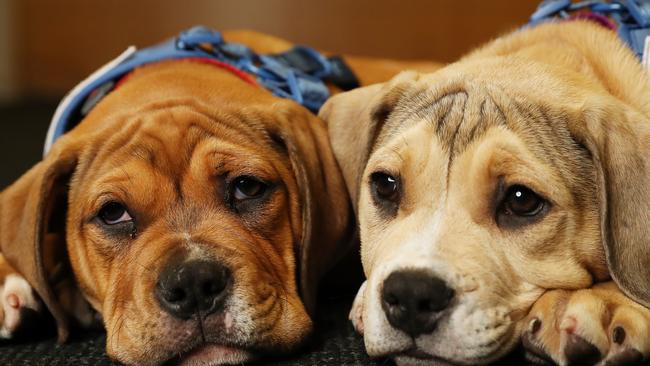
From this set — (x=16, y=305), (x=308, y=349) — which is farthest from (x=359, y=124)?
(x=16, y=305)

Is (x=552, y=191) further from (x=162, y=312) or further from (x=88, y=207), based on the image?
(x=88, y=207)

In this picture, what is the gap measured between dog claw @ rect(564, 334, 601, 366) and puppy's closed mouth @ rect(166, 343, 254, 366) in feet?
3.94

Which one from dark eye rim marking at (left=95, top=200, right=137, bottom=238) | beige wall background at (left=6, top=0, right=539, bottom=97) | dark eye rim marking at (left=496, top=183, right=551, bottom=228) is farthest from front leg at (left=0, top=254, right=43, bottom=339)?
beige wall background at (left=6, top=0, right=539, bottom=97)

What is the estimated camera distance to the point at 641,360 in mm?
3010

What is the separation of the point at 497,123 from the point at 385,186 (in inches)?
20.5

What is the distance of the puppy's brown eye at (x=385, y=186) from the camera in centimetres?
362

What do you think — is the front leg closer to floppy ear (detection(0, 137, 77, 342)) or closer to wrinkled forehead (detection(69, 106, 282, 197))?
floppy ear (detection(0, 137, 77, 342))

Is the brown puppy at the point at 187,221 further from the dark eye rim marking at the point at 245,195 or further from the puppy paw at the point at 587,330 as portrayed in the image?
the puppy paw at the point at 587,330

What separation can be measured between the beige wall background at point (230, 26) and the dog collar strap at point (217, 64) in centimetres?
505

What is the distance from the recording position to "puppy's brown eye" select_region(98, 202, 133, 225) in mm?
3791

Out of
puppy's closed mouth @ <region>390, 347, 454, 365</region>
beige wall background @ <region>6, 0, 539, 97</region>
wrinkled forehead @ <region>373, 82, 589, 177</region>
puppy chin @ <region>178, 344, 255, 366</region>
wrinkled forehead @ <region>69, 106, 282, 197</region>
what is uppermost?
wrinkled forehead @ <region>373, 82, 589, 177</region>

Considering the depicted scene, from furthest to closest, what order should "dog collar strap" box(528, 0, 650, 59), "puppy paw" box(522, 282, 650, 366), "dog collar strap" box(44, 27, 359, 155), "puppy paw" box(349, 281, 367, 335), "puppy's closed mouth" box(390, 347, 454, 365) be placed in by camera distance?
"dog collar strap" box(44, 27, 359, 155) → "dog collar strap" box(528, 0, 650, 59) → "puppy paw" box(349, 281, 367, 335) → "puppy's closed mouth" box(390, 347, 454, 365) → "puppy paw" box(522, 282, 650, 366)

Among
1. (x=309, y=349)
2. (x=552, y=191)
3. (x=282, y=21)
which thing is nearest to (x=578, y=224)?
(x=552, y=191)

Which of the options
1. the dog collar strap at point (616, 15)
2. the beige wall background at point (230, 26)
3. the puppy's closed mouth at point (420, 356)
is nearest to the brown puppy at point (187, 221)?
the puppy's closed mouth at point (420, 356)
